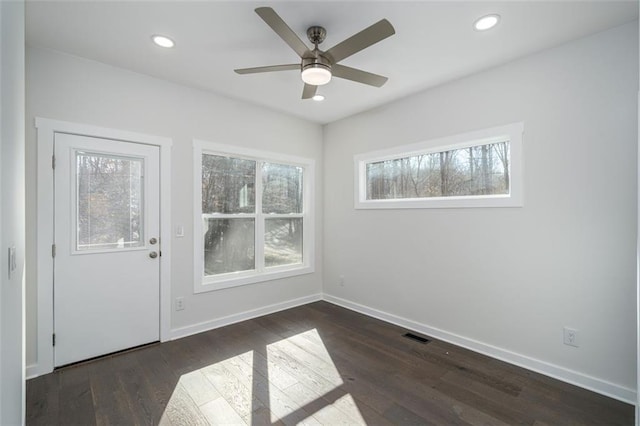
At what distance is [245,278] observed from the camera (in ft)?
12.4

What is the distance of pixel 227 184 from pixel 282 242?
3.80ft

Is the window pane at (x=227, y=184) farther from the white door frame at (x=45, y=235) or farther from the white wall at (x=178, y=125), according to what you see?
the white door frame at (x=45, y=235)

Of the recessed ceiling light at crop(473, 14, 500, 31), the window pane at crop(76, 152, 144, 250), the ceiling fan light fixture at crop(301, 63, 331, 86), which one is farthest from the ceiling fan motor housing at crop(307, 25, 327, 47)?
the window pane at crop(76, 152, 144, 250)

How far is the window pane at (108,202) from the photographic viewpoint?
271 centimetres

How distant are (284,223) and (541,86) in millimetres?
3243

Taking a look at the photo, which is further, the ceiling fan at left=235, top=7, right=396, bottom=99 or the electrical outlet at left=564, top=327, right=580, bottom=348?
the electrical outlet at left=564, top=327, right=580, bottom=348

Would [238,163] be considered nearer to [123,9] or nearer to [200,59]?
[200,59]

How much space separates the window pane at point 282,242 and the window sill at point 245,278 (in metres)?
0.14

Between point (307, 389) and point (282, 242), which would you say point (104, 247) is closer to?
point (282, 242)

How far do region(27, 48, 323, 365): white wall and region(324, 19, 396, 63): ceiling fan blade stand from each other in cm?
190

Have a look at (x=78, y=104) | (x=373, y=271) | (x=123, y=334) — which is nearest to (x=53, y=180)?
(x=78, y=104)

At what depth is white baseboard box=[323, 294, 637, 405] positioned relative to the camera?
2213mm

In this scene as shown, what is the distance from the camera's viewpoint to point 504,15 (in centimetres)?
210

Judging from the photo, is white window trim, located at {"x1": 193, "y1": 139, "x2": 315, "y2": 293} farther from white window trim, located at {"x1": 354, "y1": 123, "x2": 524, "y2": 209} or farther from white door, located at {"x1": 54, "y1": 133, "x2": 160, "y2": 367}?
white window trim, located at {"x1": 354, "y1": 123, "x2": 524, "y2": 209}
